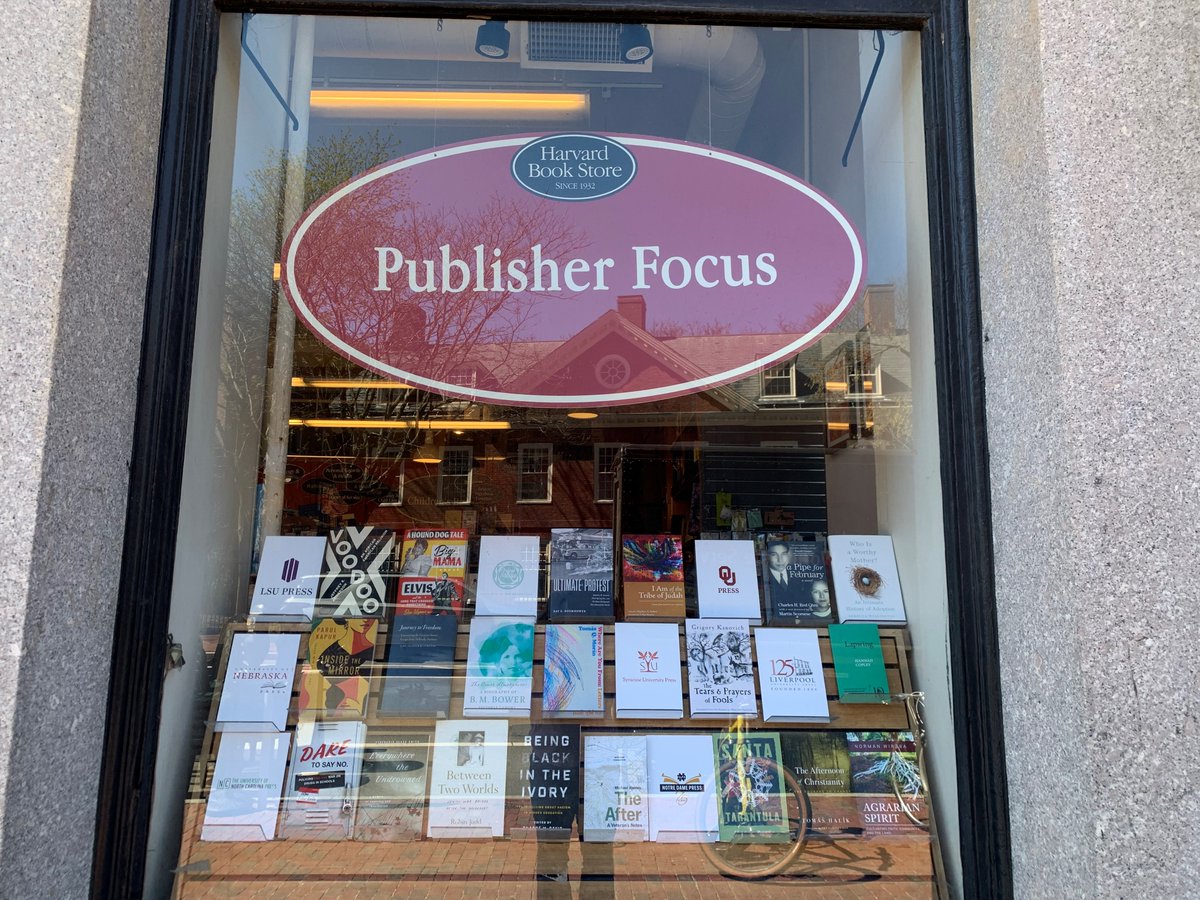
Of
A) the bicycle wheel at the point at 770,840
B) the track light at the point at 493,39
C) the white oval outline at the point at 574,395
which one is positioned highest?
the track light at the point at 493,39

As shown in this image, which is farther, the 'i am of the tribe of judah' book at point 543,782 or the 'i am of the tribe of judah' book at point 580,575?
the 'i am of the tribe of judah' book at point 580,575

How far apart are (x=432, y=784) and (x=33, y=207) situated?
6.44 feet

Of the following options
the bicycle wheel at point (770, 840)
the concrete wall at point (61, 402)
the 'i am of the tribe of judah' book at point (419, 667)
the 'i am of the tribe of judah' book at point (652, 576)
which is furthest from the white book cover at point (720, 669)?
the concrete wall at point (61, 402)

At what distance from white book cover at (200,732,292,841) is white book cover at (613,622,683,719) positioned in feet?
3.66

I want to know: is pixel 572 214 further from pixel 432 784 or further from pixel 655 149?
pixel 432 784

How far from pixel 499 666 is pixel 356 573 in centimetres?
64

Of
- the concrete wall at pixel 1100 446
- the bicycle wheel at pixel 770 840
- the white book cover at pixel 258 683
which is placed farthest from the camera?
the white book cover at pixel 258 683

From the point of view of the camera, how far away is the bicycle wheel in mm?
2412

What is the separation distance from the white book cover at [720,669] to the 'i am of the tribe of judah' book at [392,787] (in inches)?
36.0

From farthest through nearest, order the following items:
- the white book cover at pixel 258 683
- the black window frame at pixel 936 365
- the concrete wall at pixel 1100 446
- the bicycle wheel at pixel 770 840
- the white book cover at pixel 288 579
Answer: the white book cover at pixel 288 579, the white book cover at pixel 258 683, the bicycle wheel at pixel 770 840, the black window frame at pixel 936 365, the concrete wall at pixel 1100 446

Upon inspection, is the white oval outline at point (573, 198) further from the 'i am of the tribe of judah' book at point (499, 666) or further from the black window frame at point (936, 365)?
the 'i am of the tribe of judah' book at point (499, 666)

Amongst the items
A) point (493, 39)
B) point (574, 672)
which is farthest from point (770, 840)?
point (493, 39)

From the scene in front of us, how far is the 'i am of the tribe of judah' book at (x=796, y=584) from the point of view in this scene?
2.84 meters

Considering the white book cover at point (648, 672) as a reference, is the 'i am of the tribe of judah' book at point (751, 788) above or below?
below
